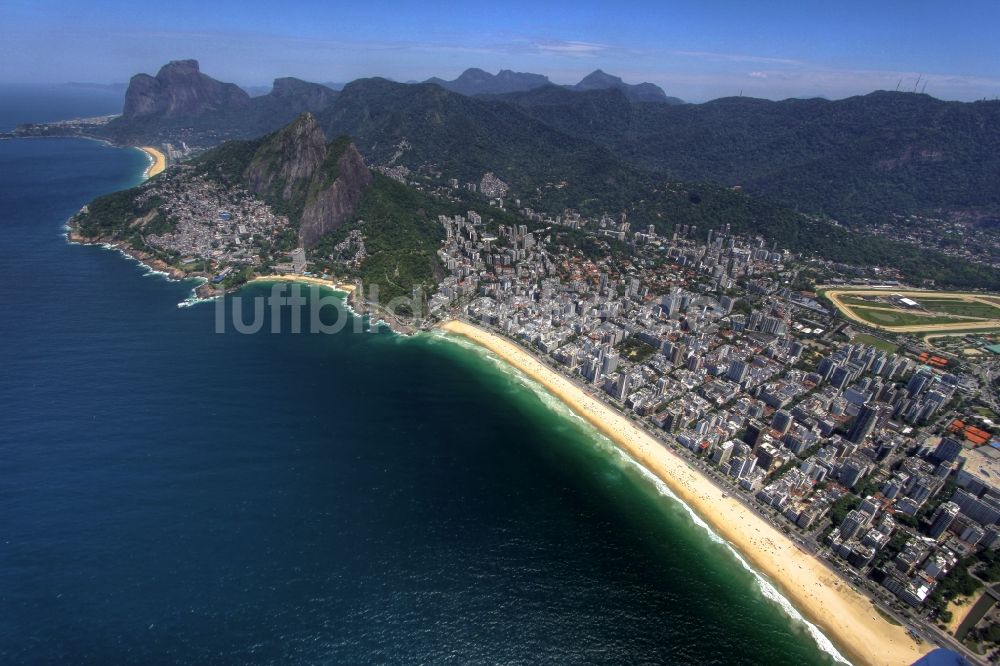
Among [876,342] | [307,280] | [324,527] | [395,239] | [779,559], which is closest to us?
[324,527]

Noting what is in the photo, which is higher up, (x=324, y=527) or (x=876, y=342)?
(x=876, y=342)

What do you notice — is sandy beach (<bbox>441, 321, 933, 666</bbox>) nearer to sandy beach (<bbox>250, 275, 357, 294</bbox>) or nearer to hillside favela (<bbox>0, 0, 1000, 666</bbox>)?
hillside favela (<bbox>0, 0, 1000, 666</bbox>)

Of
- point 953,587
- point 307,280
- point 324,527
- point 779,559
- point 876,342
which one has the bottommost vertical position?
point 779,559

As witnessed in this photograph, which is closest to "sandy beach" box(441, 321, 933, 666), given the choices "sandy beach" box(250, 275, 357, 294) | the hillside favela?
the hillside favela

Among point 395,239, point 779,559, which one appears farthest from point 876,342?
point 395,239

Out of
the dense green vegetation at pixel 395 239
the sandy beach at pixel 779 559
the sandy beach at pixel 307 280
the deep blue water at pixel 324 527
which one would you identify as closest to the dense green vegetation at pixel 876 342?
the sandy beach at pixel 779 559

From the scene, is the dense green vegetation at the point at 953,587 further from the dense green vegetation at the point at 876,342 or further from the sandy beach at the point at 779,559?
the dense green vegetation at the point at 876,342

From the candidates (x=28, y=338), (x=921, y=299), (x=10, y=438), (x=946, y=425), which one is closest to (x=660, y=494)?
(x=946, y=425)

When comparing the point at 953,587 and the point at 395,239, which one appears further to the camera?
the point at 395,239

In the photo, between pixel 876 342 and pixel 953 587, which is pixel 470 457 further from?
pixel 876 342
